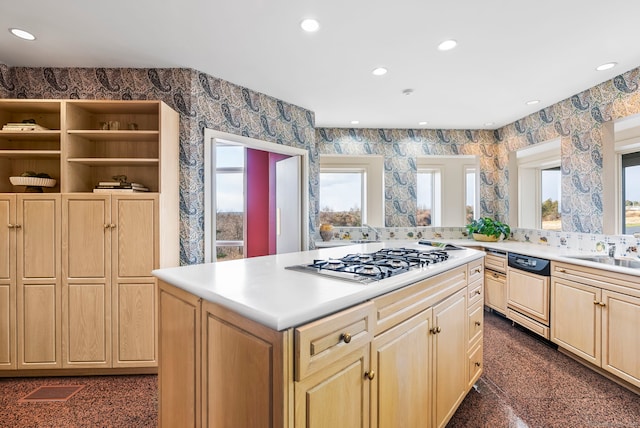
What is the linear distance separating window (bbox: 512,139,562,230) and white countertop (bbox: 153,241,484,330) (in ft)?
15.4

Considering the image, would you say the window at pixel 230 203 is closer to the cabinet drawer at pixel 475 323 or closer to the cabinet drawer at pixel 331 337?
the cabinet drawer at pixel 475 323

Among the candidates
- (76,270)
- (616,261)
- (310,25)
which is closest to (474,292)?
(616,261)

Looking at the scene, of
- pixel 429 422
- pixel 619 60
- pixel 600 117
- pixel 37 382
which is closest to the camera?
pixel 429 422

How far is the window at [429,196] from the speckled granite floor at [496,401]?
13.3ft

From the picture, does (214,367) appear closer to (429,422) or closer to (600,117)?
(429,422)

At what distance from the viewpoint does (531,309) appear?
313 centimetres

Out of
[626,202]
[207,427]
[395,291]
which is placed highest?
[626,202]

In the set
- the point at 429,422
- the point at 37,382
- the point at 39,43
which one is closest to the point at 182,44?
the point at 39,43

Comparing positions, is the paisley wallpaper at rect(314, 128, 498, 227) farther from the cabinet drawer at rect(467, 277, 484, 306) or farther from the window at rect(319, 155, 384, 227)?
the cabinet drawer at rect(467, 277, 484, 306)

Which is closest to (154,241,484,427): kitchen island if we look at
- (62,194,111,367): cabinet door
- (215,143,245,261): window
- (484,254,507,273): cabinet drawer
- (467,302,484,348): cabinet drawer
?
(467,302,484,348): cabinet drawer

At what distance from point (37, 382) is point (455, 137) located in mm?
5603

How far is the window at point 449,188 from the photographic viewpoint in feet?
20.9

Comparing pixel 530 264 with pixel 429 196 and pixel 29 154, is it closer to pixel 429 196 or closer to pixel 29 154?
pixel 429 196

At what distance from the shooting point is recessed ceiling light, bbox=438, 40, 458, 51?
2332 millimetres
